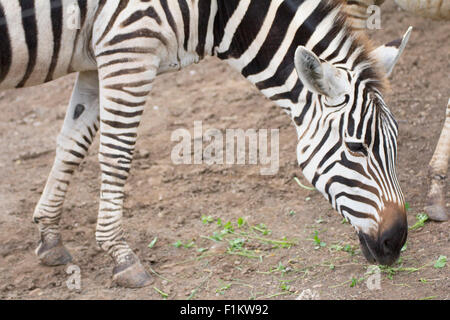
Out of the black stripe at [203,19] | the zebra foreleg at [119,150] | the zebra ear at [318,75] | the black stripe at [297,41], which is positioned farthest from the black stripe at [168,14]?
the zebra ear at [318,75]

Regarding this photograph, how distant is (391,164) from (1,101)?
675 cm

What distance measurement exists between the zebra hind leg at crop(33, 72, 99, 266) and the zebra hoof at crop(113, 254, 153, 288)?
673mm

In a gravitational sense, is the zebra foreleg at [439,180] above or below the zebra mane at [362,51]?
below

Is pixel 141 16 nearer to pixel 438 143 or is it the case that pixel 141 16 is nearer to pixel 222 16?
pixel 222 16

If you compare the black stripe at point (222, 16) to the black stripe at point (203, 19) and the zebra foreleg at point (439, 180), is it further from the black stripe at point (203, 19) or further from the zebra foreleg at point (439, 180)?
the zebra foreleg at point (439, 180)

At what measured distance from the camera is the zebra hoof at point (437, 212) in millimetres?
5875

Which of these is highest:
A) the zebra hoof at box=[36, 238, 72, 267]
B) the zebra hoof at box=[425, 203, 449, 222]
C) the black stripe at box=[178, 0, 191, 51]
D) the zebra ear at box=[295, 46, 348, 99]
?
the black stripe at box=[178, 0, 191, 51]

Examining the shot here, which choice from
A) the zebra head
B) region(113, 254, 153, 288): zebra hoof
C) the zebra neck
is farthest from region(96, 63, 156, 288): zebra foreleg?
the zebra head

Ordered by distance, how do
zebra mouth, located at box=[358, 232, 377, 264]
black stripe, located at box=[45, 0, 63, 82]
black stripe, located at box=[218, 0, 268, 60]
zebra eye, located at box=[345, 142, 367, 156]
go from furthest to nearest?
black stripe, located at box=[218, 0, 268, 60], black stripe, located at box=[45, 0, 63, 82], zebra mouth, located at box=[358, 232, 377, 264], zebra eye, located at box=[345, 142, 367, 156]

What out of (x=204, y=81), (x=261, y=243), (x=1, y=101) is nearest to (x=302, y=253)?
(x=261, y=243)

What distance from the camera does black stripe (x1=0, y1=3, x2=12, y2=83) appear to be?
15.6 feet

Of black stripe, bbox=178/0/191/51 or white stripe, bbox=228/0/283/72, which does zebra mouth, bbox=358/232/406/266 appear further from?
black stripe, bbox=178/0/191/51

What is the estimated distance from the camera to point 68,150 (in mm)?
5719

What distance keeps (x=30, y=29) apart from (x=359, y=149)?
2776 millimetres
